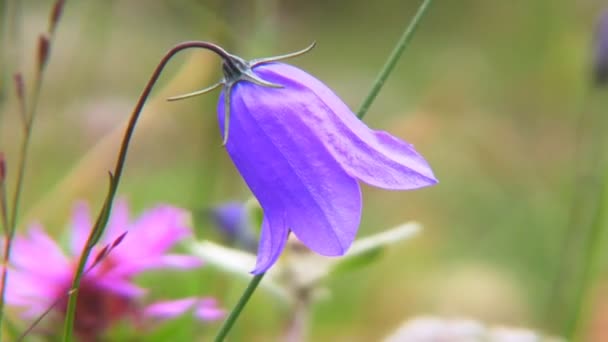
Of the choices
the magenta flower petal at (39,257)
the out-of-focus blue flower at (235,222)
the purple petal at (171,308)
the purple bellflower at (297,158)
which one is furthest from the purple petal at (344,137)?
the out-of-focus blue flower at (235,222)

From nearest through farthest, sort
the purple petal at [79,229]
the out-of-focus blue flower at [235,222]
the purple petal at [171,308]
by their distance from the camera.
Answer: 1. the purple petal at [171,308]
2. the purple petal at [79,229]
3. the out-of-focus blue flower at [235,222]

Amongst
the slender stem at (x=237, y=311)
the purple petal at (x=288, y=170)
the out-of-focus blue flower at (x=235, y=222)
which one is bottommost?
the out-of-focus blue flower at (x=235, y=222)

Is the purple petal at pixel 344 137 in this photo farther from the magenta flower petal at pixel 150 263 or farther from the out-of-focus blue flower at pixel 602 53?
the out-of-focus blue flower at pixel 602 53

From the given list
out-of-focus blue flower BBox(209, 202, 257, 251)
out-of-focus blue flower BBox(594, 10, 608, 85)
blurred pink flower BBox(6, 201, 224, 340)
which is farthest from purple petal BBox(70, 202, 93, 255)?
out-of-focus blue flower BBox(594, 10, 608, 85)

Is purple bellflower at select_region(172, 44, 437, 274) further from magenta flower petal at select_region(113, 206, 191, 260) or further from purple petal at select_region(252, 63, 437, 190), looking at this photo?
magenta flower petal at select_region(113, 206, 191, 260)

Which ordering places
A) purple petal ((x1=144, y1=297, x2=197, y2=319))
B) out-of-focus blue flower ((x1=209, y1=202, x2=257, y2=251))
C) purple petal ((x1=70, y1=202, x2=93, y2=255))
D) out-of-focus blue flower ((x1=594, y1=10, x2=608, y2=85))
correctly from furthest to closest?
1. out-of-focus blue flower ((x1=594, y1=10, x2=608, y2=85))
2. out-of-focus blue flower ((x1=209, y1=202, x2=257, y2=251))
3. purple petal ((x1=70, y1=202, x2=93, y2=255))
4. purple petal ((x1=144, y1=297, x2=197, y2=319))

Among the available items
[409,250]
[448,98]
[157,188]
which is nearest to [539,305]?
[409,250]

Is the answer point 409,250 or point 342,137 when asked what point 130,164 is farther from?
point 342,137

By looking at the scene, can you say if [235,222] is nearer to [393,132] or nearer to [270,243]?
[270,243]
